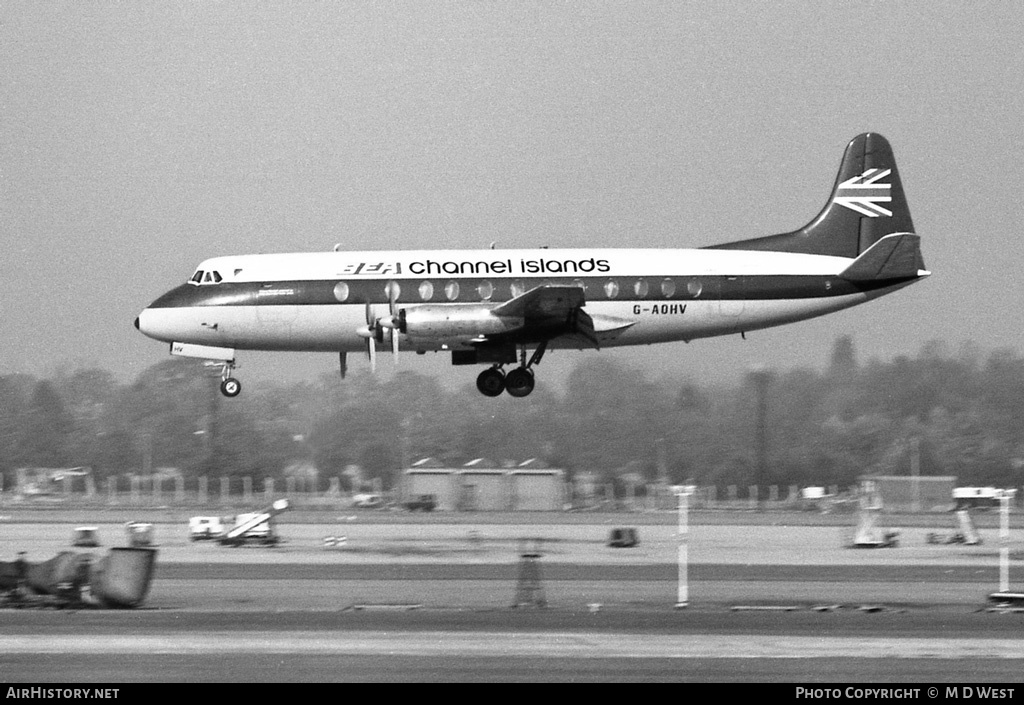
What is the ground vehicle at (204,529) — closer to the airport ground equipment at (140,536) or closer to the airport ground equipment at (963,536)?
the airport ground equipment at (140,536)

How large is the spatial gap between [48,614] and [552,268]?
62.0 ft

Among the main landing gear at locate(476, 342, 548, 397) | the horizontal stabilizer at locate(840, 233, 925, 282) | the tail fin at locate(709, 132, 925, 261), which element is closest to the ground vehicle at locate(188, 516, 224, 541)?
the main landing gear at locate(476, 342, 548, 397)

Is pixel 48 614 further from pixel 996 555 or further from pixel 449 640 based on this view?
pixel 996 555

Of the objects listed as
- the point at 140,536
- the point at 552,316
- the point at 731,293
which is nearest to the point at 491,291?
the point at 552,316

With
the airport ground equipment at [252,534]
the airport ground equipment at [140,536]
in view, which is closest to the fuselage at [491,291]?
the airport ground equipment at [252,534]

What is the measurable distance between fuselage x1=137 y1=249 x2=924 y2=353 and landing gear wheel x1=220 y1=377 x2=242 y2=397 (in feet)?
4.12

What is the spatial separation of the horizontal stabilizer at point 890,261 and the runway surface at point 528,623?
8.14 metres

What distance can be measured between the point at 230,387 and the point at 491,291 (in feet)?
27.6

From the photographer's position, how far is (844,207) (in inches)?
1704

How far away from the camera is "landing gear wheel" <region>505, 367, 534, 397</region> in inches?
1586

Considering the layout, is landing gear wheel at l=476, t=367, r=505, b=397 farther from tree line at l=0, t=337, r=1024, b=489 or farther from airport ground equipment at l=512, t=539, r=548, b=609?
airport ground equipment at l=512, t=539, r=548, b=609

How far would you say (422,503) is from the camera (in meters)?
50.3
